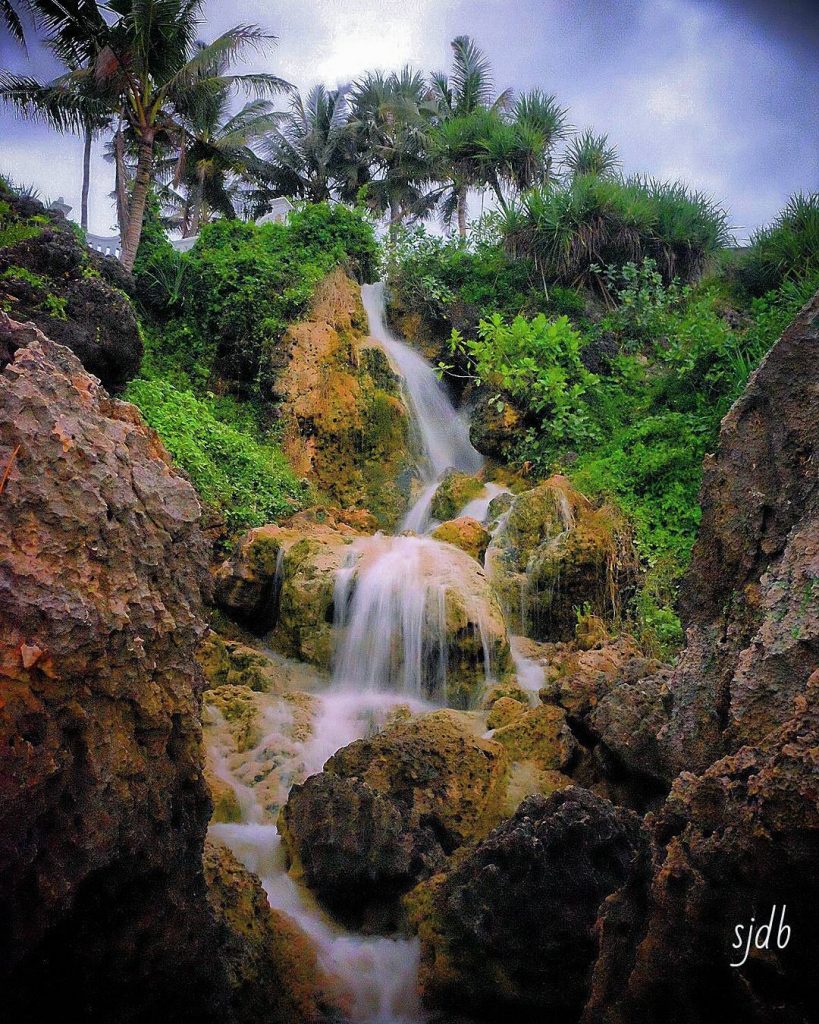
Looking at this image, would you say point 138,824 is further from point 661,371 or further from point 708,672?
point 661,371

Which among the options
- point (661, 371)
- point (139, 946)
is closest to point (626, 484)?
point (661, 371)

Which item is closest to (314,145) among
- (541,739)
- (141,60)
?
(141,60)

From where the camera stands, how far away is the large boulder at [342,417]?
12516 mm

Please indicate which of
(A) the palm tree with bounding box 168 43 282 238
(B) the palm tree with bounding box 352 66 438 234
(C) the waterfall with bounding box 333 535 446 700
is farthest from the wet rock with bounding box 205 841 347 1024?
(B) the palm tree with bounding box 352 66 438 234

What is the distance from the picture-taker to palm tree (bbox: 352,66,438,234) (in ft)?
89.5

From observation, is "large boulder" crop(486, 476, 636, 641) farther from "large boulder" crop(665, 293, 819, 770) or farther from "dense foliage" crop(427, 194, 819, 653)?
"large boulder" crop(665, 293, 819, 770)

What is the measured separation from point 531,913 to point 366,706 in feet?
12.9

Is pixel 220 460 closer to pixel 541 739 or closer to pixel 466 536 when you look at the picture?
pixel 466 536

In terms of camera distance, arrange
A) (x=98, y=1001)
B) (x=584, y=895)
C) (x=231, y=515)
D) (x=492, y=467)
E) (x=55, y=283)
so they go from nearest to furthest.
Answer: (x=98, y=1001) < (x=584, y=895) < (x=55, y=283) < (x=231, y=515) < (x=492, y=467)

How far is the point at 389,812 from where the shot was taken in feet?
14.0

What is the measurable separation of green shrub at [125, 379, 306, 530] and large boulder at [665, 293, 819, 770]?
25.3 ft

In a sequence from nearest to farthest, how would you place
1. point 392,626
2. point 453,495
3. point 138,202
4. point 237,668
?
point 237,668 < point 392,626 < point 453,495 < point 138,202

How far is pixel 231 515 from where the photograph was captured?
994 cm

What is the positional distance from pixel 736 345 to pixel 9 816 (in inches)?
427
